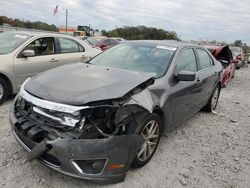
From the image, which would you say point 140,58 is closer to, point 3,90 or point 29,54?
point 29,54

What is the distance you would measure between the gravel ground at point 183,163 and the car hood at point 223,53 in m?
4.02

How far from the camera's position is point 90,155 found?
232 centimetres

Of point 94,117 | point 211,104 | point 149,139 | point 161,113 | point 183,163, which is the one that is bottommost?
point 183,163

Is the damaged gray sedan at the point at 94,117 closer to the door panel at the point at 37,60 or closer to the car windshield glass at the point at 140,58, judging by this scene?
the car windshield glass at the point at 140,58

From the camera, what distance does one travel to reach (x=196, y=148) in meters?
3.81

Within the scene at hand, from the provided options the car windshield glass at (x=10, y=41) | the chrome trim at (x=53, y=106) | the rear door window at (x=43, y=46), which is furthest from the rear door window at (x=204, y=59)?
the car windshield glass at (x=10, y=41)

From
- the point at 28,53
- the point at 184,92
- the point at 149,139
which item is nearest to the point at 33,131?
the point at 149,139

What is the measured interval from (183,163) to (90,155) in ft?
5.12

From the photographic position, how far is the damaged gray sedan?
7.72ft

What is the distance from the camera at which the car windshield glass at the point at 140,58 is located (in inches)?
140

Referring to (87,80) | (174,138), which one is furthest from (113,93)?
(174,138)

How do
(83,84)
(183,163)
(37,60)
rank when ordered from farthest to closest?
(37,60)
(183,163)
(83,84)

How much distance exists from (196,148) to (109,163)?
1.90m

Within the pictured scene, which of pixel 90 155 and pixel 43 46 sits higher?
pixel 43 46
